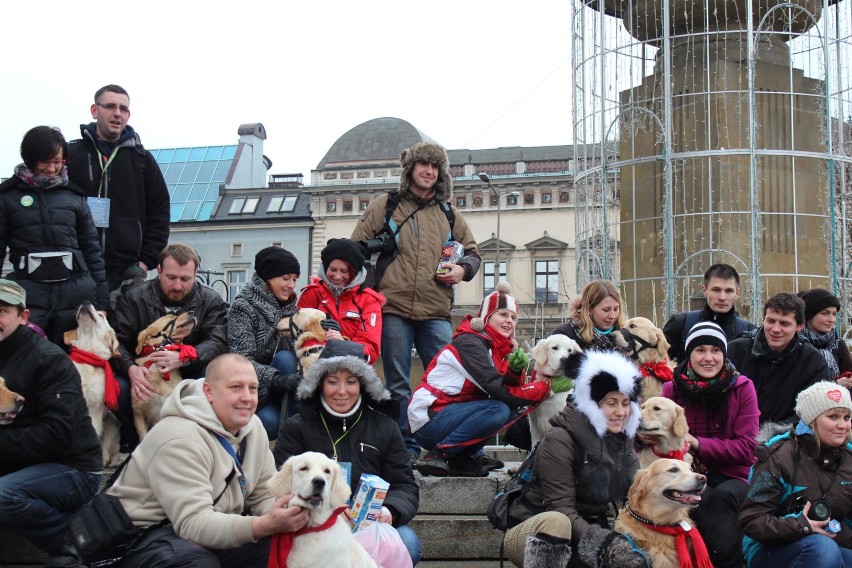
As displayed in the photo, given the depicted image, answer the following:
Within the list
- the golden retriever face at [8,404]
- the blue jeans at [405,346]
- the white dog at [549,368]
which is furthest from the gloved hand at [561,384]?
the golden retriever face at [8,404]

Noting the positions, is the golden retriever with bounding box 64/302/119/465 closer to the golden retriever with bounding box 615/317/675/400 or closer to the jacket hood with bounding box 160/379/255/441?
the jacket hood with bounding box 160/379/255/441

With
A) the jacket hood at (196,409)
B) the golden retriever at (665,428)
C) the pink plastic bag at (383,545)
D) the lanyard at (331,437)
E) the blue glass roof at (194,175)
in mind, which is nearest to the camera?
the jacket hood at (196,409)

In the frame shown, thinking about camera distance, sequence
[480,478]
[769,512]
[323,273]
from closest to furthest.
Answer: [769,512]
[480,478]
[323,273]

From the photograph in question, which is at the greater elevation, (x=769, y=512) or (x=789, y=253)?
(x=789, y=253)

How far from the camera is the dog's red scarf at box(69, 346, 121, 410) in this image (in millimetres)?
6465

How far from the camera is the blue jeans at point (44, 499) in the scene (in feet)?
16.8

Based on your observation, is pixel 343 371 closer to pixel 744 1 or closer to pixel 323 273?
pixel 323 273

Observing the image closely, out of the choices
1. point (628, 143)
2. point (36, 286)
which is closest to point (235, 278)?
point (628, 143)

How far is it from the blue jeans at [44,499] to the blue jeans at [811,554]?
12.5 feet

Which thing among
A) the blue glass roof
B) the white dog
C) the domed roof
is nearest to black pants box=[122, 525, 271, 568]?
the white dog

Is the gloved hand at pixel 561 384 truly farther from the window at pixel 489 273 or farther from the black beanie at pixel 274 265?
the window at pixel 489 273

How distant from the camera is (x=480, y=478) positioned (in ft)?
21.5

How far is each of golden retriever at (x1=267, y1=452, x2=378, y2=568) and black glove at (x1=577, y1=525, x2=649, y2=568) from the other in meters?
1.20

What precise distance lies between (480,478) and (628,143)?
8.31m
